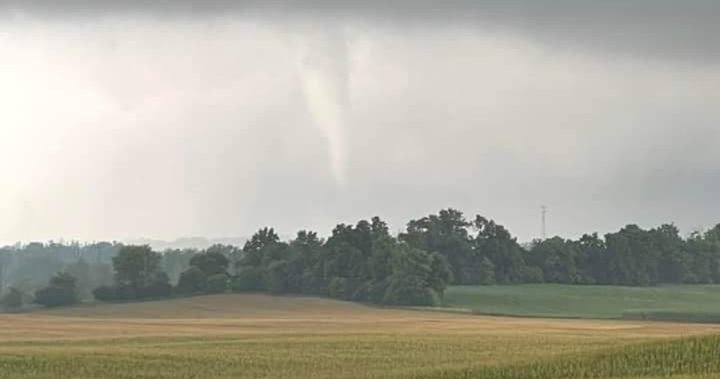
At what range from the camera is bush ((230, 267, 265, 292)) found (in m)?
143

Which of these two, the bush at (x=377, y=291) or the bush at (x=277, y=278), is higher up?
the bush at (x=277, y=278)

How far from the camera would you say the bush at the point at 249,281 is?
143 meters

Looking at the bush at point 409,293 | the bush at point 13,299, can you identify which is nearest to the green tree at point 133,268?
the bush at point 13,299

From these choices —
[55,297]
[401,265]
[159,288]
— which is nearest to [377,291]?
[401,265]

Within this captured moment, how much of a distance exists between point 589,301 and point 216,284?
4199cm

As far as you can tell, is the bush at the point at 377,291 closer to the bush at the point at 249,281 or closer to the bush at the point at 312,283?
the bush at the point at 312,283

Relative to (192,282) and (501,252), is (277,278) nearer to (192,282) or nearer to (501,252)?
(192,282)

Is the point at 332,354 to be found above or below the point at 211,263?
below

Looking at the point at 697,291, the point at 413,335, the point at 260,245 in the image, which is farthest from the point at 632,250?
the point at 413,335

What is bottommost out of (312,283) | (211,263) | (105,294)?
(105,294)

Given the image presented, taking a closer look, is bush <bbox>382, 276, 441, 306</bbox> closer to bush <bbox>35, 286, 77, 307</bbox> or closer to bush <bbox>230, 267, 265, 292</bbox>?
bush <bbox>230, 267, 265, 292</bbox>

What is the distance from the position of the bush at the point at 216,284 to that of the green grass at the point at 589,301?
25.1m

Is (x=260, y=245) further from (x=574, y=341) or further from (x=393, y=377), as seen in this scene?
(x=393, y=377)

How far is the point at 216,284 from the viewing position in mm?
143250
